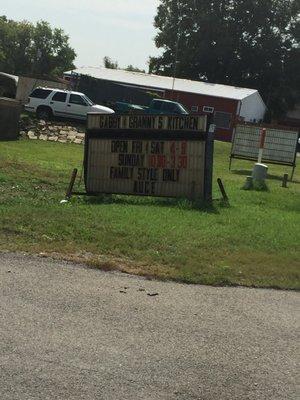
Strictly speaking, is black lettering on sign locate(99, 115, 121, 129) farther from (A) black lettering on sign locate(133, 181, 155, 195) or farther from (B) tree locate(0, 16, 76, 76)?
(B) tree locate(0, 16, 76, 76)

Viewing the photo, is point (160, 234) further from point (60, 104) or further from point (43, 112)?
point (43, 112)

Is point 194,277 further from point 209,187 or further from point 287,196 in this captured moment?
point 287,196

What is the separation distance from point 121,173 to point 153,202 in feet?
2.82

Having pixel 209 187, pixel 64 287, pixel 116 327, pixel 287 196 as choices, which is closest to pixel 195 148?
pixel 209 187

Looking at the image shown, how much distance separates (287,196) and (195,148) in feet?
13.9

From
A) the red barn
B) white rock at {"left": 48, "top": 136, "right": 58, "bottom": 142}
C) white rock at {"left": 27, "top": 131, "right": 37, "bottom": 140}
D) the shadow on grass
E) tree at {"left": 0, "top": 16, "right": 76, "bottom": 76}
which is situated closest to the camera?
the shadow on grass

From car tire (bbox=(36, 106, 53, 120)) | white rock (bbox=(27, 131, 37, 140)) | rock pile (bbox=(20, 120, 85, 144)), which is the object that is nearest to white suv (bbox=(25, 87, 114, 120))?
car tire (bbox=(36, 106, 53, 120))

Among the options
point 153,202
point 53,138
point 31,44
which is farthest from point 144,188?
point 31,44

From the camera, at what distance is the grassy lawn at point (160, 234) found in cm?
703

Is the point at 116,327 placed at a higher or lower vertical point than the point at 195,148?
lower

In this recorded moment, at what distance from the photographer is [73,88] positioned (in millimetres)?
42312

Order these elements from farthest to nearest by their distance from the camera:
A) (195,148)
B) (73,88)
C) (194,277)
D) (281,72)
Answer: (281,72)
(73,88)
(195,148)
(194,277)

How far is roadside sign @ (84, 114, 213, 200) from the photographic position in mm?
11781

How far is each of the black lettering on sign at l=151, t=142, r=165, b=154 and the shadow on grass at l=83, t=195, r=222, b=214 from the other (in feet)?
2.99
